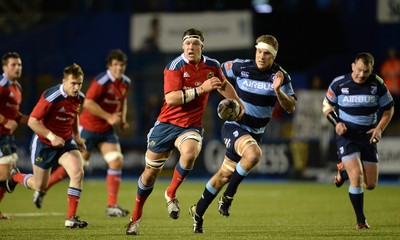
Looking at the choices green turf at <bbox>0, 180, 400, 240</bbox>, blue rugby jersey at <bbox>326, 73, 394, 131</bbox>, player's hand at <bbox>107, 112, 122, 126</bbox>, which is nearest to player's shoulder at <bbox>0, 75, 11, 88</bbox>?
player's hand at <bbox>107, 112, 122, 126</bbox>

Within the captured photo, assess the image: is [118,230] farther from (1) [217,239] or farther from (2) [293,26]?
(2) [293,26]

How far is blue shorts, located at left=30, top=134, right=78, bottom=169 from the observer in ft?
37.8

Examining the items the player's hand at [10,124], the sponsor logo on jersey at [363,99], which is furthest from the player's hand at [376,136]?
the player's hand at [10,124]

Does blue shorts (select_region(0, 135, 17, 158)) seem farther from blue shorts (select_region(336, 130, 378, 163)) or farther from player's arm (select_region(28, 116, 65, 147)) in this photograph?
blue shorts (select_region(336, 130, 378, 163))

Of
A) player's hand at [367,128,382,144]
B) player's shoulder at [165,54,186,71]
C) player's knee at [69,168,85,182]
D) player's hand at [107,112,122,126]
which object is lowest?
player's knee at [69,168,85,182]

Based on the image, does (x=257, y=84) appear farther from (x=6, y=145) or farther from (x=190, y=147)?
(x=6, y=145)

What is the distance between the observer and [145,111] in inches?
858

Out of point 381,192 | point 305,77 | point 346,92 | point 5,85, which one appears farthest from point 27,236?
point 305,77

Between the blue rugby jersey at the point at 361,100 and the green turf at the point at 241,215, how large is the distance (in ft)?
4.37

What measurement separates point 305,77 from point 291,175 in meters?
3.21

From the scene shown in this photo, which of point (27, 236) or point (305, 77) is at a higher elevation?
point (305, 77)

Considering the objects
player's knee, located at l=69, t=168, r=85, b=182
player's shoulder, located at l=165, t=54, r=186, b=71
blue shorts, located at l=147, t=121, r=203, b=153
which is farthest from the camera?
player's knee, located at l=69, t=168, r=85, b=182

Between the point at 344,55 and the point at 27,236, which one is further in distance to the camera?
the point at 344,55

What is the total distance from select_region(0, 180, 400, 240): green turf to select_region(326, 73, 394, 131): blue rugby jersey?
4.37 ft
